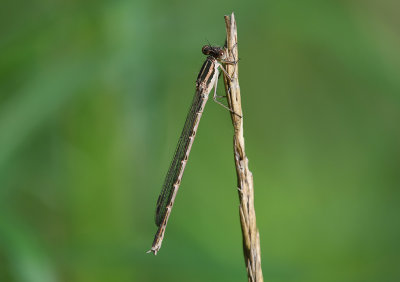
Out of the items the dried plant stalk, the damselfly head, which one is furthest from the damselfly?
the dried plant stalk

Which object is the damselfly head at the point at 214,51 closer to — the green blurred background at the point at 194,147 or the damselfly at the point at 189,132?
the damselfly at the point at 189,132

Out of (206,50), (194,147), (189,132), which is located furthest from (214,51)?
(194,147)

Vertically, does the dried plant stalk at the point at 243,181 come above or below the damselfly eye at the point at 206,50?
below

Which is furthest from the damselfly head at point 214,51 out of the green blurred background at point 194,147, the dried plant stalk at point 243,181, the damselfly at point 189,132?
the dried plant stalk at point 243,181

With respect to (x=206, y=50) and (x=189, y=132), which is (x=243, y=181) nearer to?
(x=189, y=132)

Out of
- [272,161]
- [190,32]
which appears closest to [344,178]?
[272,161]

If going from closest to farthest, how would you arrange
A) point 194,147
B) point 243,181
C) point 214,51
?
1. point 243,181
2. point 214,51
3. point 194,147
